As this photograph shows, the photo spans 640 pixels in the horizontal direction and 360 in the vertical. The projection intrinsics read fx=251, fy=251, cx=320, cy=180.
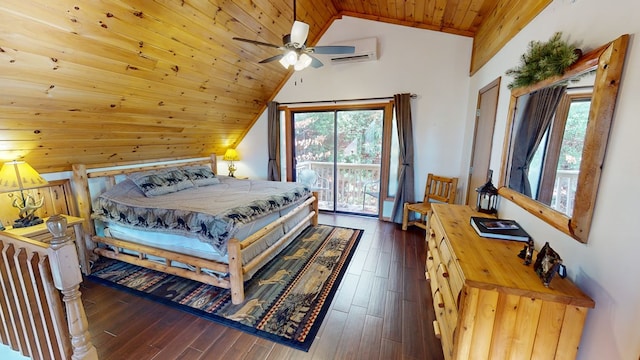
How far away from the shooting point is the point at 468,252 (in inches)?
58.6

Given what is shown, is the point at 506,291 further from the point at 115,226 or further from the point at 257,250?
the point at 115,226

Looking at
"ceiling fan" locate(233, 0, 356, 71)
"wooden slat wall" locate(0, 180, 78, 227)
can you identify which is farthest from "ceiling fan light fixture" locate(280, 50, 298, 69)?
"wooden slat wall" locate(0, 180, 78, 227)

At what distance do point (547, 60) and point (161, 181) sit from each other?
401 centimetres

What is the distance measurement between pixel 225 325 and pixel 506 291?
6.34ft

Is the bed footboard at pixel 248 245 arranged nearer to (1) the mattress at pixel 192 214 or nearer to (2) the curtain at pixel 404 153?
(1) the mattress at pixel 192 214

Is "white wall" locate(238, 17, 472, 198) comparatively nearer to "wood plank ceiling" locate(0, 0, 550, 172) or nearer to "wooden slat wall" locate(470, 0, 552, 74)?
"wood plank ceiling" locate(0, 0, 550, 172)

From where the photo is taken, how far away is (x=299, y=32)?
2.19 meters

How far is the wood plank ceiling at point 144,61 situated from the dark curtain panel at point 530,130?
0.72 m

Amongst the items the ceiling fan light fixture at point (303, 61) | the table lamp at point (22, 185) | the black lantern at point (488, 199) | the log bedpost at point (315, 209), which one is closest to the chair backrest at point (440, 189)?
the black lantern at point (488, 199)

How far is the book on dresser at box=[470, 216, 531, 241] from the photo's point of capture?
5.37 feet

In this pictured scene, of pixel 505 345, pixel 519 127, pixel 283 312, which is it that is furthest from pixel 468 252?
pixel 283 312

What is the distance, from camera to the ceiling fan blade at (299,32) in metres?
2.13

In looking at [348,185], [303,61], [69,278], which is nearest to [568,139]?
[303,61]

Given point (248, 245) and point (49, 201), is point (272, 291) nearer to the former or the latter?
point (248, 245)
